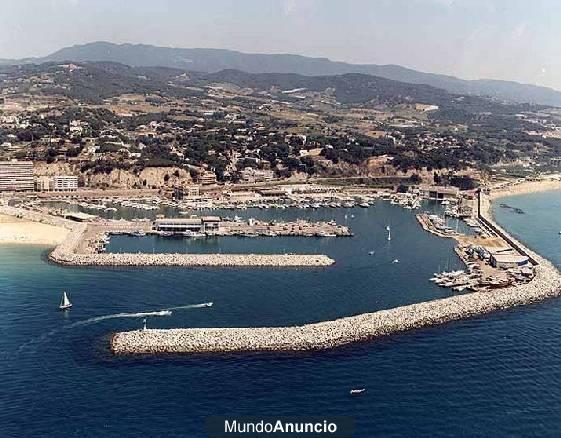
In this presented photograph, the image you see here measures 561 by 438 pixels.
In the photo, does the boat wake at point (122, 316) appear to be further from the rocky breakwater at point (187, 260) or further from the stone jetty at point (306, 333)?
the rocky breakwater at point (187, 260)

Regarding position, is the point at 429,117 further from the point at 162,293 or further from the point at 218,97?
the point at 162,293

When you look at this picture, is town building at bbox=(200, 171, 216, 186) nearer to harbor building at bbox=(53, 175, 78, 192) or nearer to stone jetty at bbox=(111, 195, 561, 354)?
harbor building at bbox=(53, 175, 78, 192)

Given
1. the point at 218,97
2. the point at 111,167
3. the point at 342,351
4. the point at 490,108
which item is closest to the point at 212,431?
the point at 342,351

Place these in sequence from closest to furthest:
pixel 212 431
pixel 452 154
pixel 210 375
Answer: pixel 212 431 < pixel 210 375 < pixel 452 154

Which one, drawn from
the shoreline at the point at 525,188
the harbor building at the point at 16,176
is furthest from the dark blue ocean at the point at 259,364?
the shoreline at the point at 525,188

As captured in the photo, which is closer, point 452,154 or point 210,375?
point 210,375

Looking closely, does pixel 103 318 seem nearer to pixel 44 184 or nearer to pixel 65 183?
pixel 65 183
